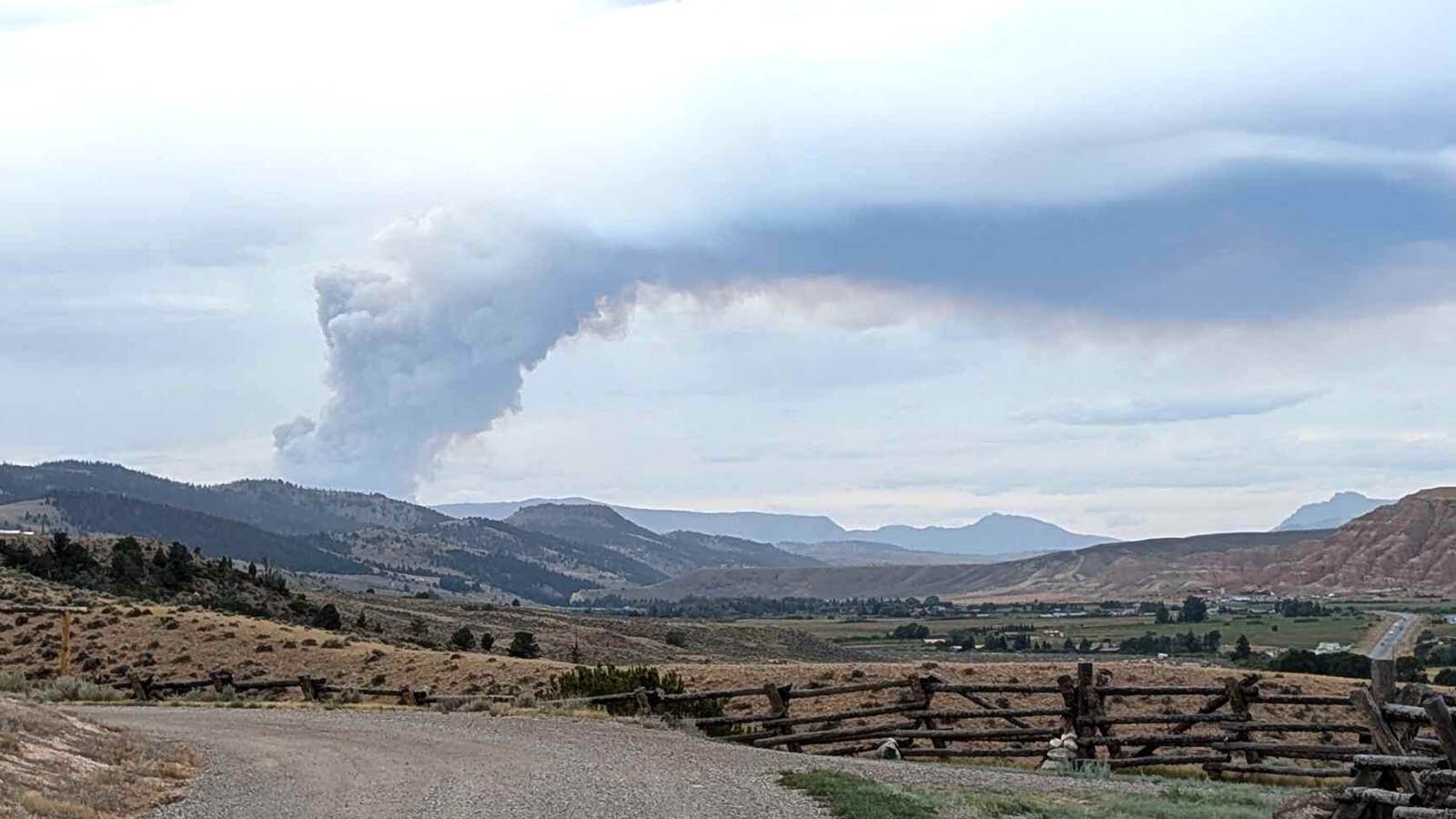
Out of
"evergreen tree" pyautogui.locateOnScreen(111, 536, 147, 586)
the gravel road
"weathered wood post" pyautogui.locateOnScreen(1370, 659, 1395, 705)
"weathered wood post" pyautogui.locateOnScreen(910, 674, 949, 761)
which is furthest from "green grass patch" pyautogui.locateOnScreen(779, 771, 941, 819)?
"evergreen tree" pyautogui.locateOnScreen(111, 536, 147, 586)

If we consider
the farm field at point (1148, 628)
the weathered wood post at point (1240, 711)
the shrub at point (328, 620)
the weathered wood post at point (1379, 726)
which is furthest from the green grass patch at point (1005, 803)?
the farm field at point (1148, 628)

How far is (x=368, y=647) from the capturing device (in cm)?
4909

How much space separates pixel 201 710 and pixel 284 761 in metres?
9.89

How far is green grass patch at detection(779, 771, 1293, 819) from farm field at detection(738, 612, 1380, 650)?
6534cm

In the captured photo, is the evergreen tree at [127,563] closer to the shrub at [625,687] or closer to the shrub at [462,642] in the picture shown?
the shrub at [462,642]

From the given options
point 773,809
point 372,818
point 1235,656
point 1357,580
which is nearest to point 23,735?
point 372,818

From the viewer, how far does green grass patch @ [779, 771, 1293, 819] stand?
50.4 ft

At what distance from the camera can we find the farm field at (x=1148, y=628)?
91000 millimetres

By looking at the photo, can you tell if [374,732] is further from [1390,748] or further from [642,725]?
[1390,748]

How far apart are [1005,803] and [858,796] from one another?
1533mm

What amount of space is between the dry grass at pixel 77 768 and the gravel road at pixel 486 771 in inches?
18.4

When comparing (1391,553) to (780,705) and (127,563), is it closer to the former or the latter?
(127,563)

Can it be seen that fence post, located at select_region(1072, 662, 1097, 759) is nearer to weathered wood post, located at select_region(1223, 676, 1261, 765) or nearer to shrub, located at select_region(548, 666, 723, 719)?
weathered wood post, located at select_region(1223, 676, 1261, 765)

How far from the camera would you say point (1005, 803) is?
1617cm
